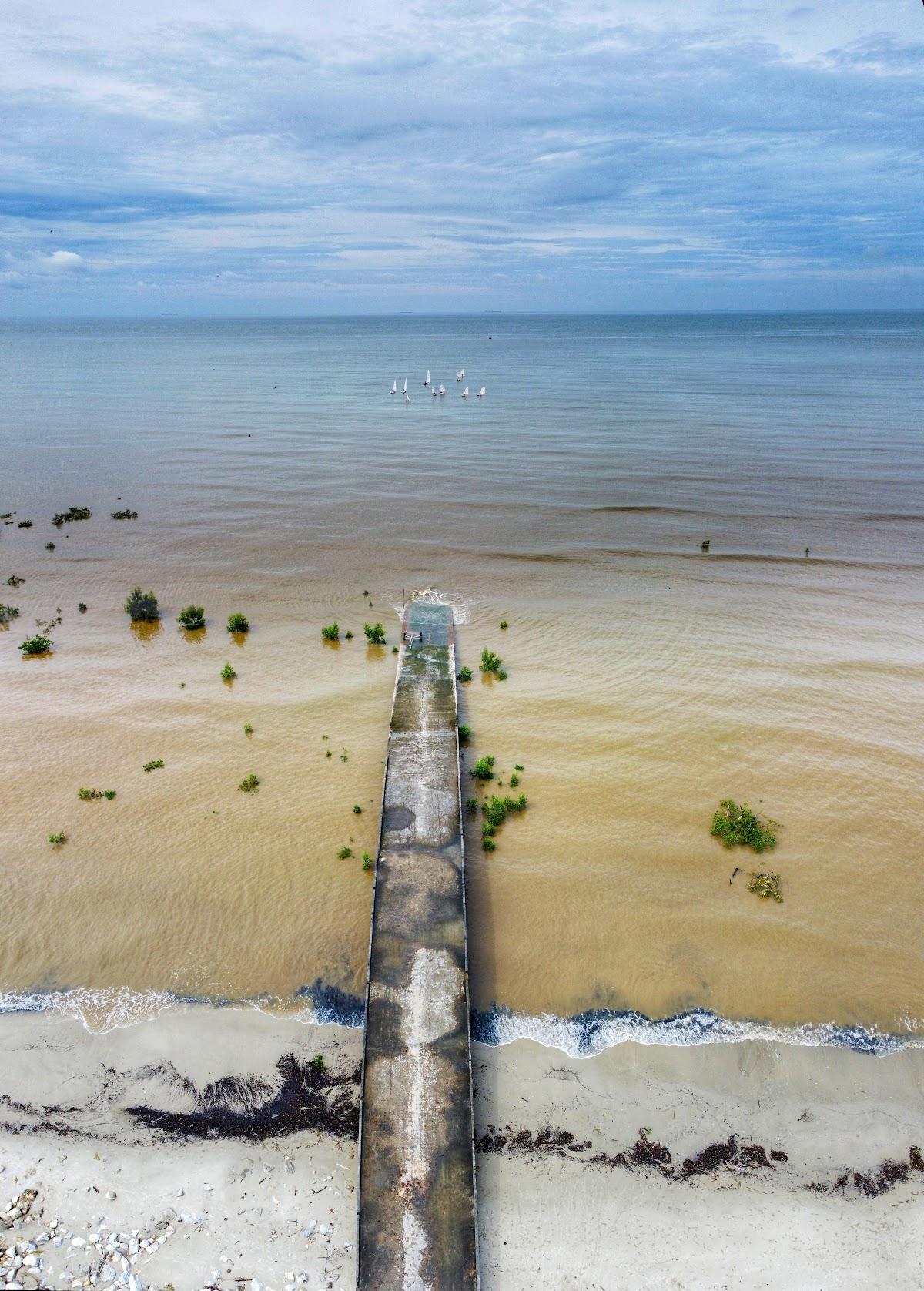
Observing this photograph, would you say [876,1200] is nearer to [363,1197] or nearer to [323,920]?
[363,1197]

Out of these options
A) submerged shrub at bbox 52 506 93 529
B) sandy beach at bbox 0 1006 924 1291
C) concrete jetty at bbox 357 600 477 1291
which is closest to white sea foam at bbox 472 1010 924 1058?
sandy beach at bbox 0 1006 924 1291

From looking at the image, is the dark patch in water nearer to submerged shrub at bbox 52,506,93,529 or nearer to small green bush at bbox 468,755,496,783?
small green bush at bbox 468,755,496,783

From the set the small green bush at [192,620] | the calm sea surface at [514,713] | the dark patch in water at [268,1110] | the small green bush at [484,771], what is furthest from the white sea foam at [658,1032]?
the small green bush at [192,620]

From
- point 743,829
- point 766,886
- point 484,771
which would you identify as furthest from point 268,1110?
point 743,829

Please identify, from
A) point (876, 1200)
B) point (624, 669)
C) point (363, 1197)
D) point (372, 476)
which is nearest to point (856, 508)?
point (624, 669)

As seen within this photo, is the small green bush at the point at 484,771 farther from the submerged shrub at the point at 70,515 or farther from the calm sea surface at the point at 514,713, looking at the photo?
the submerged shrub at the point at 70,515
